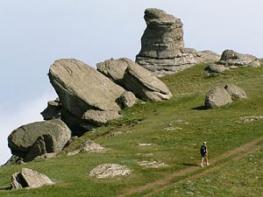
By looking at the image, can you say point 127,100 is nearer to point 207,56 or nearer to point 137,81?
point 137,81

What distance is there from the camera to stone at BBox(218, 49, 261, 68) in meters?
136

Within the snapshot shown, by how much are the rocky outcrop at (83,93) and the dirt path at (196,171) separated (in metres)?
30.3

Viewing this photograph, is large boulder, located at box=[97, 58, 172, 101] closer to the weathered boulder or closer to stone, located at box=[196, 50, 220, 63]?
the weathered boulder

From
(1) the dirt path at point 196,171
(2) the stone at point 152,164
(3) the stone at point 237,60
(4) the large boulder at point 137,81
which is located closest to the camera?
(1) the dirt path at point 196,171

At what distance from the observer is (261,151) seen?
7006 centimetres

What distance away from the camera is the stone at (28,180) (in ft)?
194

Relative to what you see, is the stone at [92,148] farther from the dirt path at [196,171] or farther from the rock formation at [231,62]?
the rock formation at [231,62]

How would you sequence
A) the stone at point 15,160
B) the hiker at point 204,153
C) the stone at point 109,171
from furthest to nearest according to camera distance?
the stone at point 15,160 < the hiker at point 204,153 < the stone at point 109,171

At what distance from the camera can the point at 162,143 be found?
77875 mm

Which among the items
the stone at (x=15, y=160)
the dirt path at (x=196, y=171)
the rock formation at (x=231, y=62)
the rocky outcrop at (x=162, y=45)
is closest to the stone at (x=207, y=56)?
the rocky outcrop at (x=162, y=45)

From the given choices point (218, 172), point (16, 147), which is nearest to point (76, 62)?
point (16, 147)

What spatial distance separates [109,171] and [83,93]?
39.8 meters

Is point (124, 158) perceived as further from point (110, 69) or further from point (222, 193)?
point (110, 69)

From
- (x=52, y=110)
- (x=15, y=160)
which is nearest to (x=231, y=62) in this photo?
(x=52, y=110)
